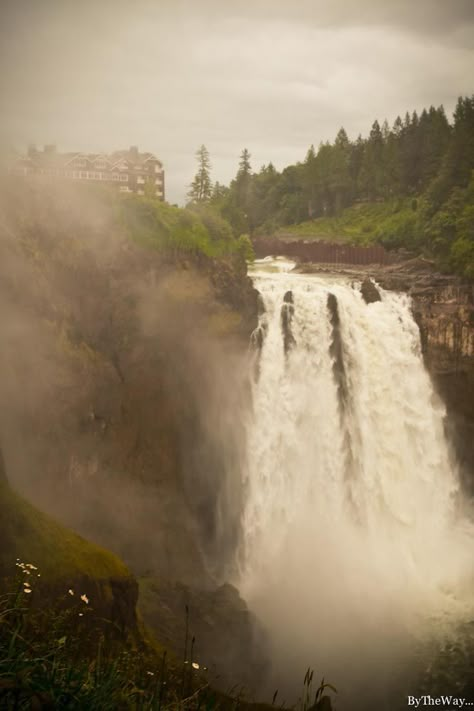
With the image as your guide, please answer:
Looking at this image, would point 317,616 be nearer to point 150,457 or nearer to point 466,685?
point 466,685

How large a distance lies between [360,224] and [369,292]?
35.2 metres

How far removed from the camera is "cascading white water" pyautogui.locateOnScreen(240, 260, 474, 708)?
89.2 feet

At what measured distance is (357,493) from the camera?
3075cm

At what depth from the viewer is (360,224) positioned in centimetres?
6681

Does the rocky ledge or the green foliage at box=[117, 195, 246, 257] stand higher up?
the green foliage at box=[117, 195, 246, 257]

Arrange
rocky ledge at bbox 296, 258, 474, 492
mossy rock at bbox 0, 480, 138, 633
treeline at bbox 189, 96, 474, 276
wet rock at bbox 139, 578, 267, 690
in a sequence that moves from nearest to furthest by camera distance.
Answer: mossy rock at bbox 0, 480, 138, 633 < wet rock at bbox 139, 578, 267, 690 < rocky ledge at bbox 296, 258, 474, 492 < treeline at bbox 189, 96, 474, 276

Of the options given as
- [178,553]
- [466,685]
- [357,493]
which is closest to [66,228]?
[178,553]

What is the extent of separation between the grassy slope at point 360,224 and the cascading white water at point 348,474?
82.7ft

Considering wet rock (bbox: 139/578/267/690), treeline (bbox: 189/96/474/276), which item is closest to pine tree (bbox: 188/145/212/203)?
treeline (bbox: 189/96/474/276)

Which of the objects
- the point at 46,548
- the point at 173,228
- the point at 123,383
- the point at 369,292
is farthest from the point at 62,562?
the point at 369,292

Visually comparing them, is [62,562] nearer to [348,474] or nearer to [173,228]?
[348,474]

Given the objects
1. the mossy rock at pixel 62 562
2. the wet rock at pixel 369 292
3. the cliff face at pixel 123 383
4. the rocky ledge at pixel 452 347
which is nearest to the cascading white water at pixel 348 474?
the wet rock at pixel 369 292

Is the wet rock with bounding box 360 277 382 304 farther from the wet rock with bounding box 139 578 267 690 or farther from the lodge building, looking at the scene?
the wet rock with bounding box 139 578 267 690

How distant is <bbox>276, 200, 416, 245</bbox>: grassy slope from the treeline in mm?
329
